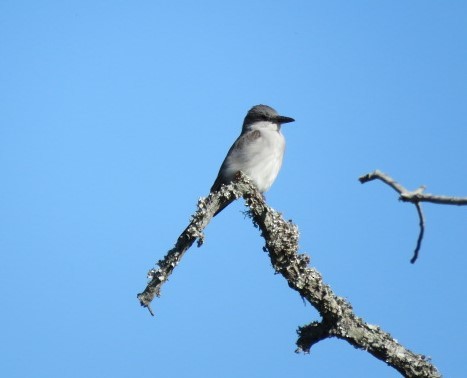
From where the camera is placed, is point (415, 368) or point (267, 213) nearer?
point (415, 368)

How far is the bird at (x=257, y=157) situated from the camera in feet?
31.1

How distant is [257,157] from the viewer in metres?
9.52

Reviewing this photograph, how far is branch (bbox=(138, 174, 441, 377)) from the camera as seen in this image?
5422mm

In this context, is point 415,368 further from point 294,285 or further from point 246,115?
point 246,115

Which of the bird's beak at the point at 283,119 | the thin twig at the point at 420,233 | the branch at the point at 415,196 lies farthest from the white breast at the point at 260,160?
the branch at the point at 415,196

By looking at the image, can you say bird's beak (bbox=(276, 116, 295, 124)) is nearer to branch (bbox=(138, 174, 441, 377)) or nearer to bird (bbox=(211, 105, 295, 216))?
bird (bbox=(211, 105, 295, 216))

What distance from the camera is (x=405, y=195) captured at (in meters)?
2.84

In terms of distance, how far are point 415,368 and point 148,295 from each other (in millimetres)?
2247

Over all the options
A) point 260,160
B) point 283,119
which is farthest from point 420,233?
point 283,119

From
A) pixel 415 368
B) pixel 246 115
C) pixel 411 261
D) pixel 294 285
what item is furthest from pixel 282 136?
pixel 411 261

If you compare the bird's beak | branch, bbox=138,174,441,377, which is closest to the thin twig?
branch, bbox=138,174,441,377

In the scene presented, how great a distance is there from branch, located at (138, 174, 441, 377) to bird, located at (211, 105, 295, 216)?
2.82 meters

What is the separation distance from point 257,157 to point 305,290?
3.92m

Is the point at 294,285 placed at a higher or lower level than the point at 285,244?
lower
